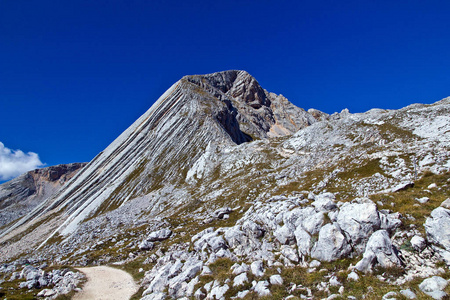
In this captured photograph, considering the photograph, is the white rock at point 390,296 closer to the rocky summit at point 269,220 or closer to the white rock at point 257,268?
the rocky summit at point 269,220

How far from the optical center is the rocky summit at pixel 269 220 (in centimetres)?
1349

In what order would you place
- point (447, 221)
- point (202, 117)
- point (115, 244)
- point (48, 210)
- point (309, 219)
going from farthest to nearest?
point (202, 117) < point (48, 210) < point (115, 244) < point (309, 219) < point (447, 221)

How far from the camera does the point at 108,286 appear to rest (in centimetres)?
2655

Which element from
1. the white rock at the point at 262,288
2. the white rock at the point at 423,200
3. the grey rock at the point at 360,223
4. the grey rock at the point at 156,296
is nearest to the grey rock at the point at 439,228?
the grey rock at the point at 360,223

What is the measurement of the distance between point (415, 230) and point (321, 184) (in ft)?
90.4

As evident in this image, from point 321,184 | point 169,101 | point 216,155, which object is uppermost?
point 169,101

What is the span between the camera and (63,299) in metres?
23.7

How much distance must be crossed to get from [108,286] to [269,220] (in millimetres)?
20434

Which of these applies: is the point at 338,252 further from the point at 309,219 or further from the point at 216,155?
the point at 216,155

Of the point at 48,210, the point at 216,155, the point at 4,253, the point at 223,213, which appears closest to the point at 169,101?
the point at 216,155

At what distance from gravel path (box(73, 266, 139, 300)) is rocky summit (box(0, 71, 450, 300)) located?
1416 mm

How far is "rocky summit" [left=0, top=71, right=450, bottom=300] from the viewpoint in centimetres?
1349

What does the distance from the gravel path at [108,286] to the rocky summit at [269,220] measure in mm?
1416

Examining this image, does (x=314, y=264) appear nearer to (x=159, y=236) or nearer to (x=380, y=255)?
(x=380, y=255)
